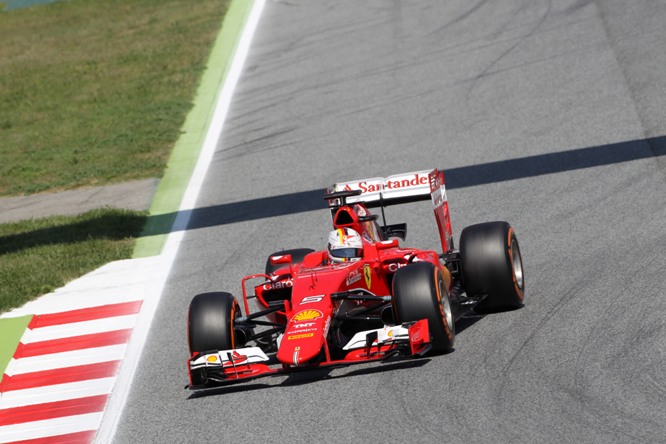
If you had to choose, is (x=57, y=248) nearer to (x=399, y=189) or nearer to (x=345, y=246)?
(x=399, y=189)

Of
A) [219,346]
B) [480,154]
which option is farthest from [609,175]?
[219,346]

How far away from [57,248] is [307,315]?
6672mm

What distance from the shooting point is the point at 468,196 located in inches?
574

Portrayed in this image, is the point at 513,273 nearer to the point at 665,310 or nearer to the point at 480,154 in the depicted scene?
the point at 665,310

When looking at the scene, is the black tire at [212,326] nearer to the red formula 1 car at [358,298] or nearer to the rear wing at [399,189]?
the red formula 1 car at [358,298]

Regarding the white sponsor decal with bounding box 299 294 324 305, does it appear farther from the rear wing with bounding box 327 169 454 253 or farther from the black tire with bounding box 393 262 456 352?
the rear wing with bounding box 327 169 454 253

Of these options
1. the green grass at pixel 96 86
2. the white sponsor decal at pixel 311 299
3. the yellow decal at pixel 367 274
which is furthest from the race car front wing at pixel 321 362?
the green grass at pixel 96 86

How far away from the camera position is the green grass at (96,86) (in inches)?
749

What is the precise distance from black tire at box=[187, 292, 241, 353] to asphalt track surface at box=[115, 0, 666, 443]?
0.42 m

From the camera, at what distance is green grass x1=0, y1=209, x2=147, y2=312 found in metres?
13.8

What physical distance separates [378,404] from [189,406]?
1739mm

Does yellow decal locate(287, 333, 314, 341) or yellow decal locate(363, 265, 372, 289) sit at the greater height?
yellow decal locate(363, 265, 372, 289)

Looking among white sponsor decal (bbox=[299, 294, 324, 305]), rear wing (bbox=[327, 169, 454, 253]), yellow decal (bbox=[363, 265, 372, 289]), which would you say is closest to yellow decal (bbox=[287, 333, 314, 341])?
white sponsor decal (bbox=[299, 294, 324, 305])

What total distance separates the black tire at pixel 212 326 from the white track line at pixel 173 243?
99cm
